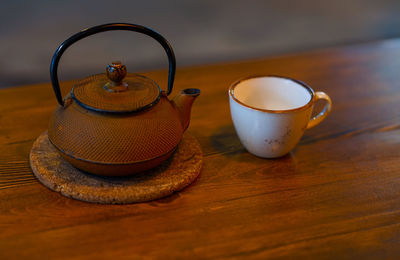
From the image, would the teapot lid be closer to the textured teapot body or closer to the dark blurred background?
the textured teapot body

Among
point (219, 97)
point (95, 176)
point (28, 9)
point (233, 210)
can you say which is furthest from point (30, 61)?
point (233, 210)

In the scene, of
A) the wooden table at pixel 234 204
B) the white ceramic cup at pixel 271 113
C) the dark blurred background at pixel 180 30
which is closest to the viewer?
the wooden table at pixel 234 204

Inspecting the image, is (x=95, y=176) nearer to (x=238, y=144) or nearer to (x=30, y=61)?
(x=238, y=144)

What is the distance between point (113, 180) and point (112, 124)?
94 mm

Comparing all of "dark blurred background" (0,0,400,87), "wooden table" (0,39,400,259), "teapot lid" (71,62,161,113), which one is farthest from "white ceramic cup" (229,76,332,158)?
"dark blurred background" (0,0,400,87)

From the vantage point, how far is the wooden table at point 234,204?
0.48 metres

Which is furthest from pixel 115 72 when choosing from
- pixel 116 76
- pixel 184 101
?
pixel 184 101

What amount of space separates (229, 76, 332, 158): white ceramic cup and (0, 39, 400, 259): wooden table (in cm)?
4

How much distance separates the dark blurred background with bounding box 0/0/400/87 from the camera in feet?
4.05

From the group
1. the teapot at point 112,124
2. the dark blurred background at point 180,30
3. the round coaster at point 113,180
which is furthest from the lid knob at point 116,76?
the dark blurred background at point 180,30

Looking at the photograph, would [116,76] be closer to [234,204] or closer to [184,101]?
[184,101]

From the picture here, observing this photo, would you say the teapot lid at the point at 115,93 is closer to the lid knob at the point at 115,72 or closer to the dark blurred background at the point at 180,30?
the lid knob at the point at 115,72

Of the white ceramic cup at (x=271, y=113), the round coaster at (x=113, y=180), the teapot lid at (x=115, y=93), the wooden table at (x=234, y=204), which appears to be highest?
the teapot lid at (x=115, y=93)

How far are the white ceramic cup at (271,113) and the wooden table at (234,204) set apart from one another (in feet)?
0.13
